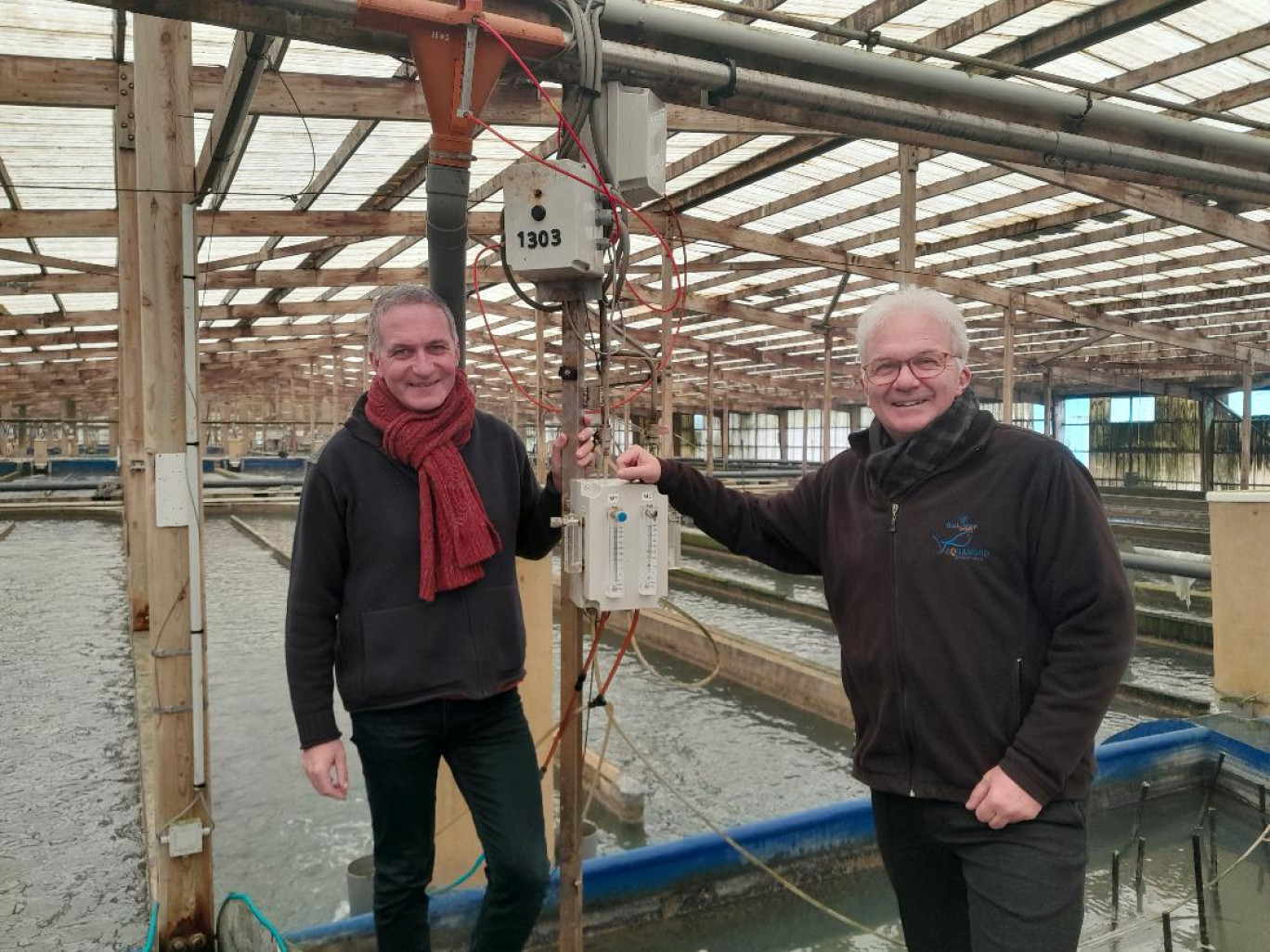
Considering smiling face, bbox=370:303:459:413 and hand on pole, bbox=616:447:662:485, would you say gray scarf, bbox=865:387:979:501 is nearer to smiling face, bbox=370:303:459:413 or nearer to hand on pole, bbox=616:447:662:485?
hand on pole, bbox=616:447:662:485

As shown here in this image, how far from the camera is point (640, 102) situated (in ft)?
6.38

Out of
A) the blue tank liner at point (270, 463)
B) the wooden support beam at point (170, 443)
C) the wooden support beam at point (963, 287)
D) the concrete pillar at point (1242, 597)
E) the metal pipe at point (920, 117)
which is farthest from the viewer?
the blue tank liner at point (270, 463)

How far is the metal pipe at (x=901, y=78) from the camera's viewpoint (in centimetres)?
247

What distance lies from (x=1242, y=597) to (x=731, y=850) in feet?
8.39

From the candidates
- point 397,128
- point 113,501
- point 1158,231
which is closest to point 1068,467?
point 397,128

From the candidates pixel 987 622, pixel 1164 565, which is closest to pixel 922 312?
pixel 987 622

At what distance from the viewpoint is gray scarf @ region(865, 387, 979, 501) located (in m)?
1.46

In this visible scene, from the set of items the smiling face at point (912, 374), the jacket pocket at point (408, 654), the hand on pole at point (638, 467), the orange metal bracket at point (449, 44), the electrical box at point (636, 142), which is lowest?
the jacket pocket at point (408, 654)

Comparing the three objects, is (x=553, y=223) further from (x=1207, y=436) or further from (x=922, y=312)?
(x=1207, y=436)

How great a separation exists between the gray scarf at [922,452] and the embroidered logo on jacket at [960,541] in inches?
3.7

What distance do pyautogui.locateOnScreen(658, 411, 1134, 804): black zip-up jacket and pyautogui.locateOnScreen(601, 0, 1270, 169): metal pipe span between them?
152cm

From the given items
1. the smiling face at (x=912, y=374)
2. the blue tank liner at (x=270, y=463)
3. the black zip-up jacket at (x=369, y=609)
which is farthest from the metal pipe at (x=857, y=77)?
the blue tank liner at (x=270, y=463)

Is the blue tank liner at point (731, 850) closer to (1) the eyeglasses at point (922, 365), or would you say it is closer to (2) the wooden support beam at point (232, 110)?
(1) the eyeglasses at point (922, 365)

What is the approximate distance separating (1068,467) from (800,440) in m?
31.9
